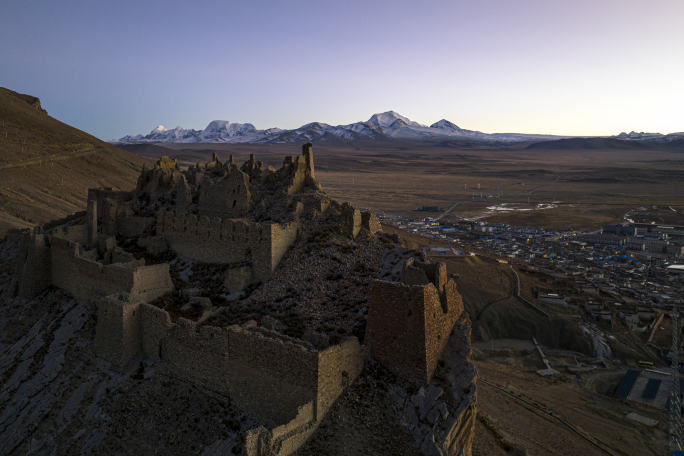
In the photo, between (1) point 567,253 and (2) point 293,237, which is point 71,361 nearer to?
(2) point 293,237

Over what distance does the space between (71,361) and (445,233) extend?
234 ft

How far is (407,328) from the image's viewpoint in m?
13.5

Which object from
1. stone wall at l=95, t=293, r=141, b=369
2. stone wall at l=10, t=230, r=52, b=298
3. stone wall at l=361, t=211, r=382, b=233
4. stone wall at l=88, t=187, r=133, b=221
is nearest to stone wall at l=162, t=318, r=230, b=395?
stone wall at l=95, t=293, r=141, b=369

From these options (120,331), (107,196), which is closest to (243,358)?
(120,331)

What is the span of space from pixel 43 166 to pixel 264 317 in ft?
293

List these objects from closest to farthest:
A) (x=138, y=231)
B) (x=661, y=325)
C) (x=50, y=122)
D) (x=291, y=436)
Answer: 1. (x=291, y=436)
2. (x=138, y=231)
3. (x=661, y=325)
4. (x=50, y=122)

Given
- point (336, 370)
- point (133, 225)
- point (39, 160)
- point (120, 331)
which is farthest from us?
point (39, 160)

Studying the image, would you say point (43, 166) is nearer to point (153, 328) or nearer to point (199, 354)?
point (153, 328)

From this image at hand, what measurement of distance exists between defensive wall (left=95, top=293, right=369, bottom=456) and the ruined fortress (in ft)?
0.13

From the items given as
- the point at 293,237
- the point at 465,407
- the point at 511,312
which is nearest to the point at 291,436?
the point at 465,407

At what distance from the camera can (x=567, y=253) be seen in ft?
219

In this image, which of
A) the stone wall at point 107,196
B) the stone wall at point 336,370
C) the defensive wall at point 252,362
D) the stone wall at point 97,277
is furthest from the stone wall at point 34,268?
the stone wall at point 336,370

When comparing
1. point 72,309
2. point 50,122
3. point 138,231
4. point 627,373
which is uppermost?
point 50,122

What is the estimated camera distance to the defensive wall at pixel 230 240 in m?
19.7
